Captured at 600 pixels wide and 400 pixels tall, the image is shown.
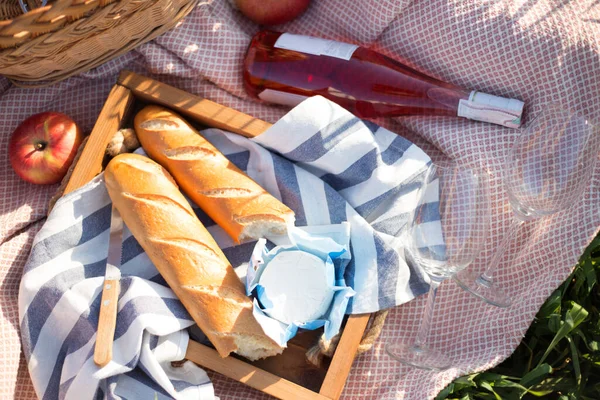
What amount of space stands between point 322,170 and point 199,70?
1.00 ft

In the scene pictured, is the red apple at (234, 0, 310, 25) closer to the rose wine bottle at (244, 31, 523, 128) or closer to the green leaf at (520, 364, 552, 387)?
the rose wine bottle at (244, 31, 523, 128)

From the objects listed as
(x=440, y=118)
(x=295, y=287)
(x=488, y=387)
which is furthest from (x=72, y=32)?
(x=488, y=387)

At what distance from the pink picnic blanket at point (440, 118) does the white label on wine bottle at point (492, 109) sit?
0.02m

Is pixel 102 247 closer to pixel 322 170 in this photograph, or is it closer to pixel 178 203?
pixel 178 203

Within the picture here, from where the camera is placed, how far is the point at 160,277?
1155mm

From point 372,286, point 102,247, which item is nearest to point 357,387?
point 372,286

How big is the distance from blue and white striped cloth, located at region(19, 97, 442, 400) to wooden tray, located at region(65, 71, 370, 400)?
3cm

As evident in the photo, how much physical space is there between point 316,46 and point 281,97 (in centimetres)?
11

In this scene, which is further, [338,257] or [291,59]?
[291,59]

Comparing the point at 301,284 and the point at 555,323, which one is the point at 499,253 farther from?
the point at 301,284

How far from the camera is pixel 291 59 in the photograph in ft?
4.10

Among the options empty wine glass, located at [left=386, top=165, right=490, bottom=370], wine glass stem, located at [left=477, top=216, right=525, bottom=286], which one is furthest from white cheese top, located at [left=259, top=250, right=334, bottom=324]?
wine glass stem, located at [left=477, top=216, right=525, bottom=286]

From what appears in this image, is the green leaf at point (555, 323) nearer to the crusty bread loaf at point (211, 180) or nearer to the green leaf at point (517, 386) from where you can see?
the green leaf at point (517, 386)

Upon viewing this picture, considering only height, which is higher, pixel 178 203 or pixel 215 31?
pixel 215 31
